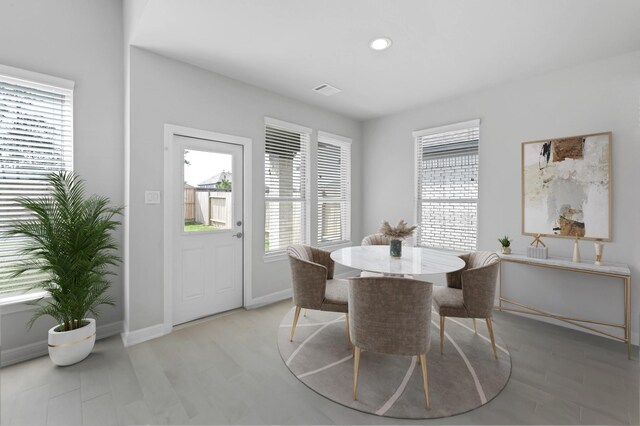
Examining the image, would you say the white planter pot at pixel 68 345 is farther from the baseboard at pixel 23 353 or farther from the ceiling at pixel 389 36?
the ceiling at pixel 389 36

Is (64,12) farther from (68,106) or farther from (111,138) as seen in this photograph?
(111,138)

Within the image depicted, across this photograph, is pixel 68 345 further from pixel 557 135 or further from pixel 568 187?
pixel 557 135

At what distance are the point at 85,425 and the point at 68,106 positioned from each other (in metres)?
2.64

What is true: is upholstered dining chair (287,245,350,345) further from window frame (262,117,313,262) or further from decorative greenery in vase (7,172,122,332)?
decorative greenery in vase (7,172,122,332)

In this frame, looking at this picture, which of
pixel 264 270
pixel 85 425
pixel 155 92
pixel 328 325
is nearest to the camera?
pixel 85 425

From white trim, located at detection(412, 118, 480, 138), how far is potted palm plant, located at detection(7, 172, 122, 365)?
4.01 m

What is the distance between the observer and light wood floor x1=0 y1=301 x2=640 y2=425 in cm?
175

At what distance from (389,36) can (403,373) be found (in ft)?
9.27

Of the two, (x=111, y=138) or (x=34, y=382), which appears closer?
(x=34, y=382)

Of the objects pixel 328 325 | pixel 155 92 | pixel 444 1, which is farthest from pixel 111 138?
pixel 444 1

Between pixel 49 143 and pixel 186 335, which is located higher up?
pixel 49 143

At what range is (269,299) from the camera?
12.2 ft

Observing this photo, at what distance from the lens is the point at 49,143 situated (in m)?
2.52

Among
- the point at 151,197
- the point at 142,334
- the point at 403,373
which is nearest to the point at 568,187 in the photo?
the point at 403,373
